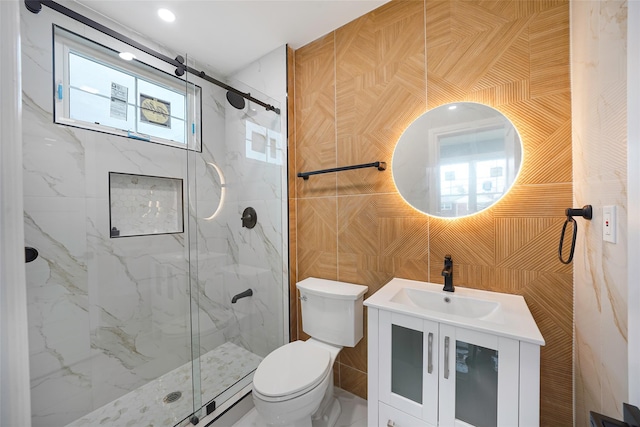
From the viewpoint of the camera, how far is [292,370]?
4.17 ft

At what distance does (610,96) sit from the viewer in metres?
0.72

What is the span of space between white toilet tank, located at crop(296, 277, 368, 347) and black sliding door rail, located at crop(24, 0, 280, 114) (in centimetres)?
141

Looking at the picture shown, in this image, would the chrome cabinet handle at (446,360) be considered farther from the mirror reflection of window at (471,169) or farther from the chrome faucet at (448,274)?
the mirror reflection of window at (471,169)

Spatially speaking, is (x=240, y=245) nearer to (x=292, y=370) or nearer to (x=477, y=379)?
(x=292, y=370)

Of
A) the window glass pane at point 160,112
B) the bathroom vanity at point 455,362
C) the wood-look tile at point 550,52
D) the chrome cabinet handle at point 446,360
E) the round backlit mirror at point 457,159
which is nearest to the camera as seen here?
the bathroom vanity at point 455,362

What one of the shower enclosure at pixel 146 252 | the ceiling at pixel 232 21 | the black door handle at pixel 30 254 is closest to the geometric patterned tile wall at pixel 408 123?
the ceiling at pixel 232 21

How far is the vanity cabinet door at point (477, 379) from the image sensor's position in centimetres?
88

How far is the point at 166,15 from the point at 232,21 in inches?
15.7

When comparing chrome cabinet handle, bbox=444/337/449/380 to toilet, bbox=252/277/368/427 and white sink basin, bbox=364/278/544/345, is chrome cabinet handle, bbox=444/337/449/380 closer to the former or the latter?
white sink basin, bbox=364/278/544/345

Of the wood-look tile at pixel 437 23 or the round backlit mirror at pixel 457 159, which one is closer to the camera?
the round backlit mirror at pixel 457 159

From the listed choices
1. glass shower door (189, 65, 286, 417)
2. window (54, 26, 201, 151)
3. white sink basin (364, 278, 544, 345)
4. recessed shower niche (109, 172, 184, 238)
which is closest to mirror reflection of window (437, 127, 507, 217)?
white sink basin (364, 278, 544, 345)

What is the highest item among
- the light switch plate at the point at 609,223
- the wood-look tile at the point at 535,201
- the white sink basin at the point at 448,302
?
the wood-look tile at the point at 535,201

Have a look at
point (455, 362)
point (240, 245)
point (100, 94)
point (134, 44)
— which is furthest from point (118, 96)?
point (455, 362)

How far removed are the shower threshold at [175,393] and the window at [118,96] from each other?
5.13 ft
